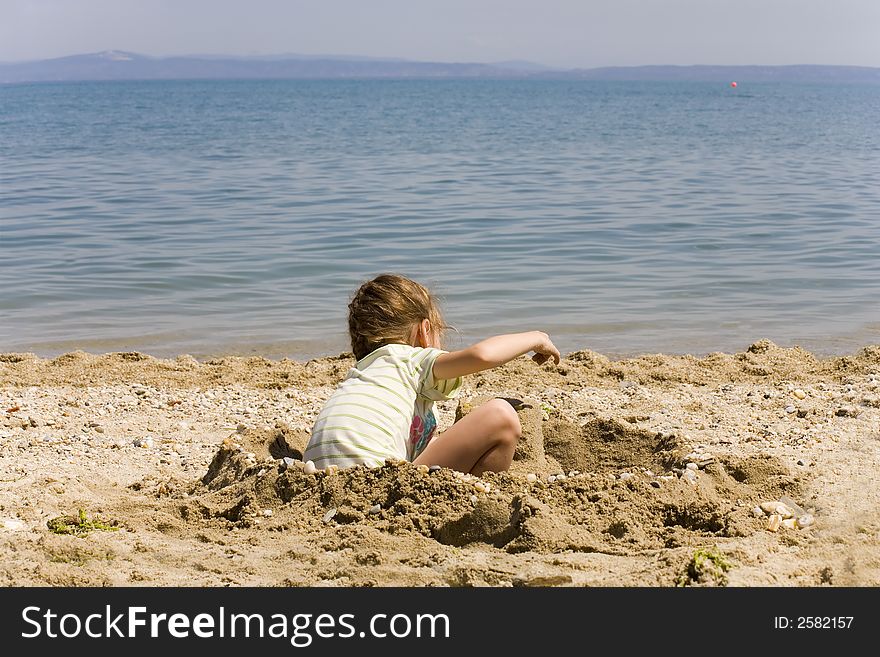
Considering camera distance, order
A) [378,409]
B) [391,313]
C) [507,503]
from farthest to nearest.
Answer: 1. [391,313]
2. [378,409]
3. [507,503]

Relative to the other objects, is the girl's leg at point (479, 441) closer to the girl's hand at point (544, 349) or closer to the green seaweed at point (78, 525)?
the girl's hand at point (544, 349)

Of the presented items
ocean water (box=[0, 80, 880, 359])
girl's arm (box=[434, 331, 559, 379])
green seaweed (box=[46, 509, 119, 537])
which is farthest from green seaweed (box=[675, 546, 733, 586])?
ocean water (box=[0, 80, 880, 359])

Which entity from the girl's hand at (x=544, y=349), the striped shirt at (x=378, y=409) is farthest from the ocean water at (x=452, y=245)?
the striped shirt at (x=378, y=409)

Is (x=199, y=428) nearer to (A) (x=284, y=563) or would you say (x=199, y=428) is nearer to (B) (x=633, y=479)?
(A) (x=284, y=563)

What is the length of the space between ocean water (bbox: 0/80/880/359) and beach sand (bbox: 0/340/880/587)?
2443 millimetres

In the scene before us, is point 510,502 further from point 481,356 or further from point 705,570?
point 705,570

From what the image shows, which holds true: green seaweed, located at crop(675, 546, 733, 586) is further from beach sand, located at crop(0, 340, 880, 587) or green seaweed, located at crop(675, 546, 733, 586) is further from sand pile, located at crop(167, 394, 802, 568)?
sand pile, located at crop(167, 394, 802, 568)

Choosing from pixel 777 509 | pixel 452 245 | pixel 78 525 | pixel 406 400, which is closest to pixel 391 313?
pixel 406 400

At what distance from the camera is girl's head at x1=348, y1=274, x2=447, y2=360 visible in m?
4.22

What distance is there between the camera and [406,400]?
156 inches

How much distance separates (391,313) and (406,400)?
0.45 metres

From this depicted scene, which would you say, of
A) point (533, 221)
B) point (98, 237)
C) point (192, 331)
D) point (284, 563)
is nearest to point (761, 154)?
point (533, 221)

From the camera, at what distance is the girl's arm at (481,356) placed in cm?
379

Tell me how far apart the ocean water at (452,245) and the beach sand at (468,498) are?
96.2 inches
